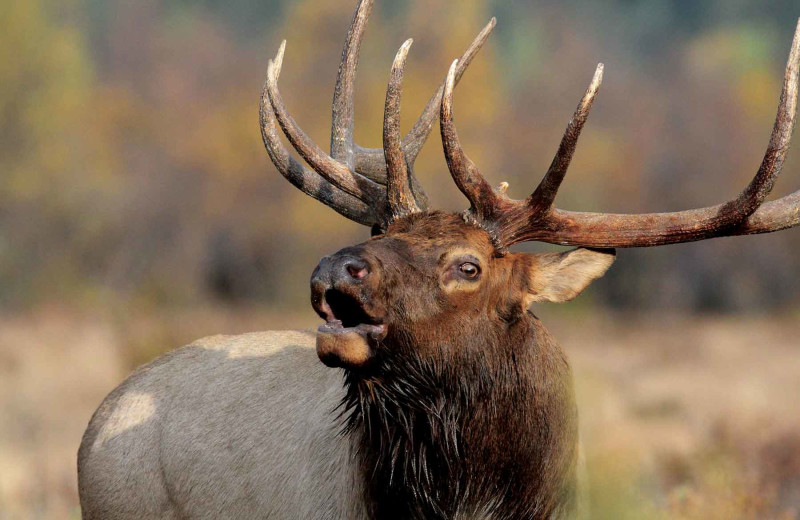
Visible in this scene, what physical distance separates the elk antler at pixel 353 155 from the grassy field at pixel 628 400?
1314 mm

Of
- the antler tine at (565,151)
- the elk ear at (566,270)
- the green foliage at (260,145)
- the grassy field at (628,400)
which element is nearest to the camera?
the grassy field at (628,400)

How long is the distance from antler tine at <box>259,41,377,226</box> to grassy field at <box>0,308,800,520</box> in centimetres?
158

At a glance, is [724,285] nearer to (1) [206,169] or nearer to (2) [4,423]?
(1) [206,169]

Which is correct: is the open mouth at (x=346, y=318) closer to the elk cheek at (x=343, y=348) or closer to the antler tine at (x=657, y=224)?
the elk cheek at (x=343, y=348)

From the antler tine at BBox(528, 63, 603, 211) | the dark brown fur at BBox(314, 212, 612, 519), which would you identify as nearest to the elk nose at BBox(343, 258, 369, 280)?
the dark brown fur at BBox(314, 212, 612, 519)

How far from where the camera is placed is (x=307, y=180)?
5477mm

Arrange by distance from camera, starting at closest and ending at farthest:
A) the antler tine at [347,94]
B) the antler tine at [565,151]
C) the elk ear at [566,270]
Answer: the antler tine at [565,151] → the elk ear at [566,270] → the antler tine at [347,94]

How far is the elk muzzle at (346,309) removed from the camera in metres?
4.07

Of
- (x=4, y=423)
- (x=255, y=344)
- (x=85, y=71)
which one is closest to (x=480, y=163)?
(x=85, y=71)

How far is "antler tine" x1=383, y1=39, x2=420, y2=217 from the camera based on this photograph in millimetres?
4832

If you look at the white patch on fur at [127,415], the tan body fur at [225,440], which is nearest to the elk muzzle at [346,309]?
the tan body fur at [225,440]

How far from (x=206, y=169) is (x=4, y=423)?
23396 mm

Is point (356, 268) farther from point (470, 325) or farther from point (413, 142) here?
point (413, 142)

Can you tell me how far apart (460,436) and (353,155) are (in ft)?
6.17
